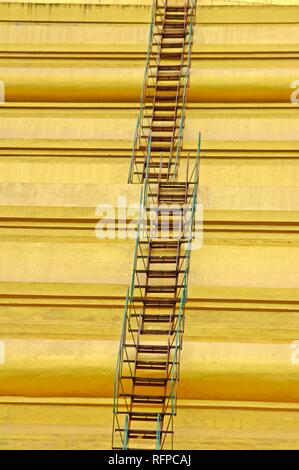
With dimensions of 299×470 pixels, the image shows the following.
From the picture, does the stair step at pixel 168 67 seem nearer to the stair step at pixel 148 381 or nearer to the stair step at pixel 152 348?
the stair step at pixel 152 348

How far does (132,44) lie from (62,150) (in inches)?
122

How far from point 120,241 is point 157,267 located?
2.22 ft

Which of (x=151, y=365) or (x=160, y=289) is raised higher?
(x=160, y=289)

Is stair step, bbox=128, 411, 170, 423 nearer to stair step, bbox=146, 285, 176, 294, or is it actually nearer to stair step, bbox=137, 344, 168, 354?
stair step, bbox=137, 344, 168, 354

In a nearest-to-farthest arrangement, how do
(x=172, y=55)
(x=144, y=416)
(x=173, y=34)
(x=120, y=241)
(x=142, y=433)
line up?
(x=142, y=433), (x=144, y=416), (x=120, y=241), (x=172, y=55), (x=173, y=34)

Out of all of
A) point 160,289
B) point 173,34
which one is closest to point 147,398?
point 160,289

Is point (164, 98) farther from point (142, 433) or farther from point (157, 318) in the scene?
point (142, 433)

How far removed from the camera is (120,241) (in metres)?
13.1

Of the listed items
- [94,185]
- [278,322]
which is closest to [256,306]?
[278,322]

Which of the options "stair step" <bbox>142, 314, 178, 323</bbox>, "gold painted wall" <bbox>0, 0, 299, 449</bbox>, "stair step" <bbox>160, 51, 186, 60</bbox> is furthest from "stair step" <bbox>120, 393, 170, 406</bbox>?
"stair step" <bbox>160, 51, 186, 60</bbox>

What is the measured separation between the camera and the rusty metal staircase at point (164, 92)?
48.4ft

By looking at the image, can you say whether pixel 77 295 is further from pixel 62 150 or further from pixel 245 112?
pixel 245 112

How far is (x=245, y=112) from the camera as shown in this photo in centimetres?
1576

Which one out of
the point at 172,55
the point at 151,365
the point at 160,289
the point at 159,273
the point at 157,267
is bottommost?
the point at 151,365
